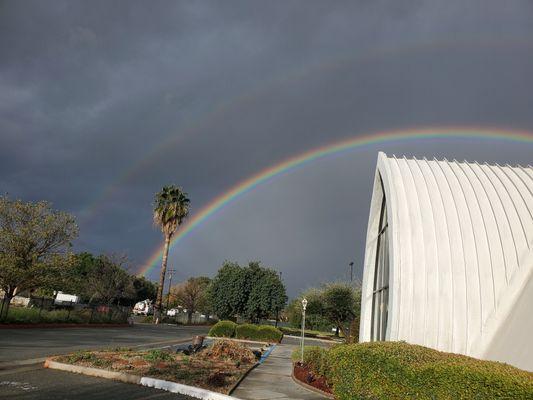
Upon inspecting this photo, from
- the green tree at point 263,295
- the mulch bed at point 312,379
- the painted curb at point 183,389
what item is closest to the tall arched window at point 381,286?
the mulch bed at point 312,379

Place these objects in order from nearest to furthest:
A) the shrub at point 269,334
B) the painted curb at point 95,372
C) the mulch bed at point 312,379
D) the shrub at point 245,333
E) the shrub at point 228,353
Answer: the painted curb at point 95,372, the mulch bed at point 312,379, the shrub at point 228,353, the shrub at point 245,333, the shrub at point 269,334

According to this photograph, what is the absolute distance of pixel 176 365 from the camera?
13953 millimetres

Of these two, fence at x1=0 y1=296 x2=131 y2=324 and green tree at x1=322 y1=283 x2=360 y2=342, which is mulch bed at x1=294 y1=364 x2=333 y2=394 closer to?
fence at x1=0 y1=296 x2=131 y2=324

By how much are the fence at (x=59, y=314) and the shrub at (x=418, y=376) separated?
25.9m

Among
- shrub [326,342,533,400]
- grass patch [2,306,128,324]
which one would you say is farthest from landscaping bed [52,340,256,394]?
grass patch [2,306,128,324]

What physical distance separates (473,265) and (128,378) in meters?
10.6

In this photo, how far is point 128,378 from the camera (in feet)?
37.7

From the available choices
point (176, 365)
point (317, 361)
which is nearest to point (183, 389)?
point (176, 365)

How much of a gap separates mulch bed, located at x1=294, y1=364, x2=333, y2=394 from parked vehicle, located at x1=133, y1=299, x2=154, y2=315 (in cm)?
7350

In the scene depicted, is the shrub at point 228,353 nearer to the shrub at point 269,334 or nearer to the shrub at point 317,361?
the shrub at point 317,361

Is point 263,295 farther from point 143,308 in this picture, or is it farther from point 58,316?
point 143,308

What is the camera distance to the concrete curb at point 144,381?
10.2 meters

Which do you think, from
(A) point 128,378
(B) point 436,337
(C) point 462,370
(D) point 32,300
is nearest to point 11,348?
(A) point 128,378

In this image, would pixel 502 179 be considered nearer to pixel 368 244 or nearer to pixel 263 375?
pixel 368 244
